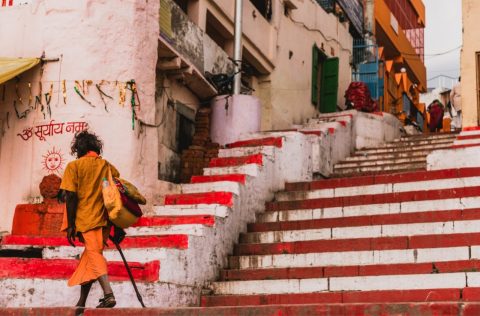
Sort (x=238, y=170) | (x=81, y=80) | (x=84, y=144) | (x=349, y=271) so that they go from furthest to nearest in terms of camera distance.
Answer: (x=238, y=170)
(x=81, y=80)
(x=349, y=271)
(x=84, y=144)

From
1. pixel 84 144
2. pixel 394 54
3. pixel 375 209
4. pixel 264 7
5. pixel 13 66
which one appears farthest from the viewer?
pixel 394 54

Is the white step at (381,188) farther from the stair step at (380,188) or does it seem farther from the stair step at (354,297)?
the stair step at (354,297)

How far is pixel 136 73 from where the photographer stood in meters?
Result: 11.2

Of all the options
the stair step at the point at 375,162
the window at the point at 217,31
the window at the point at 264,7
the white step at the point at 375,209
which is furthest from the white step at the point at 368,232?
the window at the point at 264,7

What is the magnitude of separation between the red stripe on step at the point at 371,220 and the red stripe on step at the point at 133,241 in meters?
1.84

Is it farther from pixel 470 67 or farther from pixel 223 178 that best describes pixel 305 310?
pixel 470 67

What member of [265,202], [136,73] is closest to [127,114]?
[136,73]

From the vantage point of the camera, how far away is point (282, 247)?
970cm

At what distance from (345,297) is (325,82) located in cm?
1437

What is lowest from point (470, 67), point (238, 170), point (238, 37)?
point (238, 170)

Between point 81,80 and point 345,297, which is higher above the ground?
point 81,80

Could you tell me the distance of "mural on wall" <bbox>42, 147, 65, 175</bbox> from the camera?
1085 centimetres

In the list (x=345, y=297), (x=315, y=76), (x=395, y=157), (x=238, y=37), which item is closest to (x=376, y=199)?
(x=345, y=297)

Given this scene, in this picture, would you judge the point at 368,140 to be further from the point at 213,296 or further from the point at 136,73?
the point at 213,296
